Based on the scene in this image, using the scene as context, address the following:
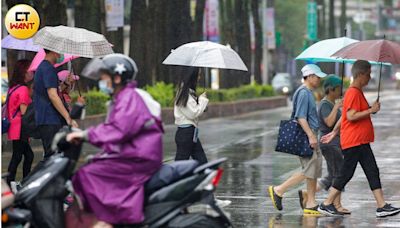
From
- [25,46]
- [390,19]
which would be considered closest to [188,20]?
[25,46]

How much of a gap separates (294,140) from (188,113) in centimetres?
123

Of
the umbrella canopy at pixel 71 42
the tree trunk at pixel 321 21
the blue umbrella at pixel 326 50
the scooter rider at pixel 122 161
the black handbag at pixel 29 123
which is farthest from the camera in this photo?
the tree trunk at pixel 321 21

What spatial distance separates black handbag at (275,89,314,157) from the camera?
39.2 ft

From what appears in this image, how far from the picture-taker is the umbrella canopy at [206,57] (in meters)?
12.4

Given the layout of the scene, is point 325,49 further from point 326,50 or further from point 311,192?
point 311,192

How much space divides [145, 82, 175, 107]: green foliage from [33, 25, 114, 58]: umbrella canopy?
683 inches

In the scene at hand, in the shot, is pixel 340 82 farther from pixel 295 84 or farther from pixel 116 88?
pixel 295 84

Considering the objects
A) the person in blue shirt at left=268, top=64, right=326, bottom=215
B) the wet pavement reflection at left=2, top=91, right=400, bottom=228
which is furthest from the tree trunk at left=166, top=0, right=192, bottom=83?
the person in blue shirt at left=268, top=64, right=326, bottom=215

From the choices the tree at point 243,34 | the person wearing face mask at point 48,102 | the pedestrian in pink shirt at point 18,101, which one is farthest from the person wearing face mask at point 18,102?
the tree at point 243,34

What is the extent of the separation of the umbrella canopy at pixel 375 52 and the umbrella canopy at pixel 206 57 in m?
1.16

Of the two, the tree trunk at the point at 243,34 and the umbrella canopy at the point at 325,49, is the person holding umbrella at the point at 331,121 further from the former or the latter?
the tree trunk at the point at 243,34

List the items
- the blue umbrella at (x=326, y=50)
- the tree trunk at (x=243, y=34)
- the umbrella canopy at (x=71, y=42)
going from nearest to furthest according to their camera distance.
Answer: the umbrella canopy at (x=71, y=42), the blue umbrella at (x=326, y=50), the tree trunk at (x=243, y=34)

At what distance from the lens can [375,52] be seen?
12016 millimetres

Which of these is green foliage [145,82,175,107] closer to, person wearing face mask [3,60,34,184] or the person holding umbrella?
person wearing face mask [3,60,34,184]
